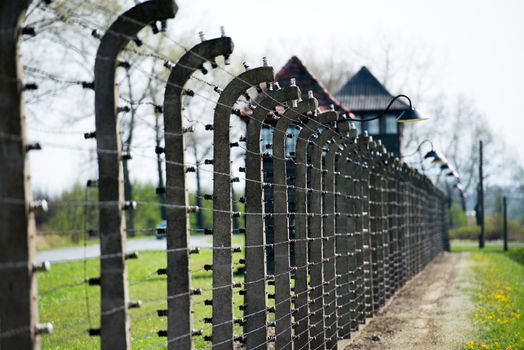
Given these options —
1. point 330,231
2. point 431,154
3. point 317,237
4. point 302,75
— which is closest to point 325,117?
point 317,237

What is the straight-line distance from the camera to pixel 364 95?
4859 cm

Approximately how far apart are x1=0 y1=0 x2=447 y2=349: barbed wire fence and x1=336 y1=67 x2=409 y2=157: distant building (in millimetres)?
29878

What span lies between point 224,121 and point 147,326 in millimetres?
7473

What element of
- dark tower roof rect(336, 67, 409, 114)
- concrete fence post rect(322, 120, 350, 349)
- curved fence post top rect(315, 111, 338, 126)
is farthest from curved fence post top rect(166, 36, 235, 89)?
dark tower roof rect(336, 67, 409, 114)

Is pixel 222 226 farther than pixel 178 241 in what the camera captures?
Yes

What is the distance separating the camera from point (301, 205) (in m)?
8.83

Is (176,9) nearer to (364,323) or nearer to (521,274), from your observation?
(364,323)

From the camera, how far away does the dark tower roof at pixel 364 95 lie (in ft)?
154

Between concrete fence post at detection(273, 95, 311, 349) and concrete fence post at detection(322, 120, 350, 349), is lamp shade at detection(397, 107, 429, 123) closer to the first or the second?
concrete fence post at detection(322, 120, 350, 349)

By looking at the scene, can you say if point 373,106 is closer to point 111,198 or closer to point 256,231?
point 256,231

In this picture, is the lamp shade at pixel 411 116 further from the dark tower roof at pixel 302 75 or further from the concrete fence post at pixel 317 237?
the dark tower roof at pixel 302 75

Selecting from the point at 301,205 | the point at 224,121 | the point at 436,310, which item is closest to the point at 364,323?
the point at 436,310

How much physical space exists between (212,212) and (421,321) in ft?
26.2

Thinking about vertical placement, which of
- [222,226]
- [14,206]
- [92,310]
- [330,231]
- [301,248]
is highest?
[14,206]
